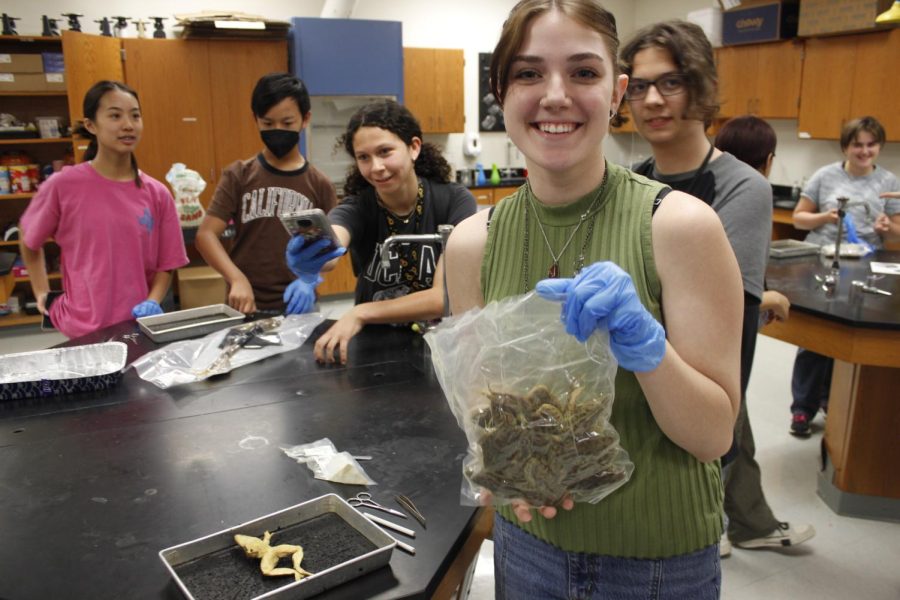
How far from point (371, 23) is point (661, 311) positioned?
5.22 m

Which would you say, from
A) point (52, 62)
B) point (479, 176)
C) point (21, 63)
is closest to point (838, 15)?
point (479, 176)

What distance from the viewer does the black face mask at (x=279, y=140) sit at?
8.51ft

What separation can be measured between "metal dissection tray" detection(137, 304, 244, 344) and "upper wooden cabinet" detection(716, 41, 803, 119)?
4.32 meters

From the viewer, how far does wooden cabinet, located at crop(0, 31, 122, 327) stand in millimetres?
4656

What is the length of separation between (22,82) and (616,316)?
5.43 m

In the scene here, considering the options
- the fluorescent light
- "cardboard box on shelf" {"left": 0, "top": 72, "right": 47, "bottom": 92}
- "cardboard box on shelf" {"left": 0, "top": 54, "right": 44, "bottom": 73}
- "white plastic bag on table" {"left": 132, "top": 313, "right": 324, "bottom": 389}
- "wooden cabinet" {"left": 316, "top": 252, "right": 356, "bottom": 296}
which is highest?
the fluorescent light

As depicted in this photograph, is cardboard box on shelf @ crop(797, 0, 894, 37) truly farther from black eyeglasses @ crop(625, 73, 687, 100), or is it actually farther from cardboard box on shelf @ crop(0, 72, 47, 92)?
cardboard box on shelf @ crop(0, 72, 47, 92)

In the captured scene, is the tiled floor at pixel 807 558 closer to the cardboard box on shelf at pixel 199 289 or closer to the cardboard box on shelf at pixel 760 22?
the cardboard box on shelf at pixel 199 289

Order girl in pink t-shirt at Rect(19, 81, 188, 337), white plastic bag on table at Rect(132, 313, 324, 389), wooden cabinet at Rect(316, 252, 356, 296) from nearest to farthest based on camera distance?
white plastic bag on table at Rect(132, 313, 324, 389) < girl in pink t-shirt at Rect(19, 81, 188, 337) < wooden cabinet at Rect(316, 252, 356, 296)

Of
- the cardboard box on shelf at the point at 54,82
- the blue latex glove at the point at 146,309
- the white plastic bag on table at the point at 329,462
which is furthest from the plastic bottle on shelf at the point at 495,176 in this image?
the white plastic bag on table at the point at 329,462

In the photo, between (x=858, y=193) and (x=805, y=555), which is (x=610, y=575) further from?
(x=858, y=193)

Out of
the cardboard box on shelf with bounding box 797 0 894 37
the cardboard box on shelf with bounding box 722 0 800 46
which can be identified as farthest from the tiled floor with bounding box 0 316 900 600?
the cardboard box on shelf with bounding box 722 0 800 46

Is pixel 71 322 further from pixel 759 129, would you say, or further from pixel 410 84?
pixel 410 84

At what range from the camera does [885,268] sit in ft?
9.63
